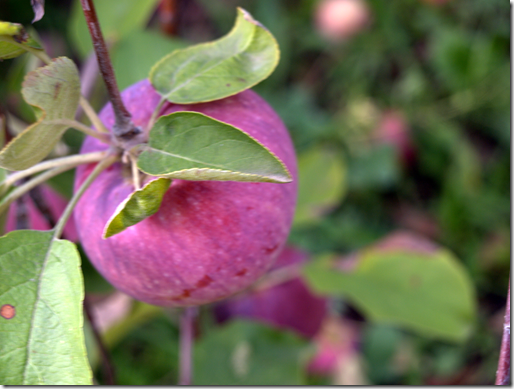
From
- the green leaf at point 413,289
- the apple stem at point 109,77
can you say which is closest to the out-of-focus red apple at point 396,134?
the green leaf at point 413,289

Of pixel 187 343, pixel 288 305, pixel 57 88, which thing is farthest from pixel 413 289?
pixel 57 88

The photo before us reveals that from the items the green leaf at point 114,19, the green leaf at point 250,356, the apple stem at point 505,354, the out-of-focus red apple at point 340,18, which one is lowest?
the green leaf at point 250,356

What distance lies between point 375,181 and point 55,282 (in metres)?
0.96

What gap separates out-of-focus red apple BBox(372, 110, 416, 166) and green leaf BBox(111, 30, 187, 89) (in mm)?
711

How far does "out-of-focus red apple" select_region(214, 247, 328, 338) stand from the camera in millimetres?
814

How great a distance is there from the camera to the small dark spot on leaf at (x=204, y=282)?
0.35 m

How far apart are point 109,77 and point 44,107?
0.05 meters

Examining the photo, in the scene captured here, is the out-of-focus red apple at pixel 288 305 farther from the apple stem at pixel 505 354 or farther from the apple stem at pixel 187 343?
the apple stem at pixel 505 354

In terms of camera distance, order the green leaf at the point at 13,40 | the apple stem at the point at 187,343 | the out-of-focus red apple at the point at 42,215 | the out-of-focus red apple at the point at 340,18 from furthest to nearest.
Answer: the out-of-focus red apple at the point at 340,18 → the apple stem at the point at 187,343 → the out-of-focus red apple at the point at 42,215 → the green leaf at the point at 13,40

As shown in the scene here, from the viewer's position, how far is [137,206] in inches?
11.1

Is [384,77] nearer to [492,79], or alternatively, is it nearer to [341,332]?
[492,79]

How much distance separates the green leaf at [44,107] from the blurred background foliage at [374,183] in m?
0.39

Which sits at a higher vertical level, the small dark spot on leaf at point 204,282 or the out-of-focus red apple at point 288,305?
the small dark spot on leaf at point 204,282

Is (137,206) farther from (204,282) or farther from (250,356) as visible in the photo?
(250,356)
